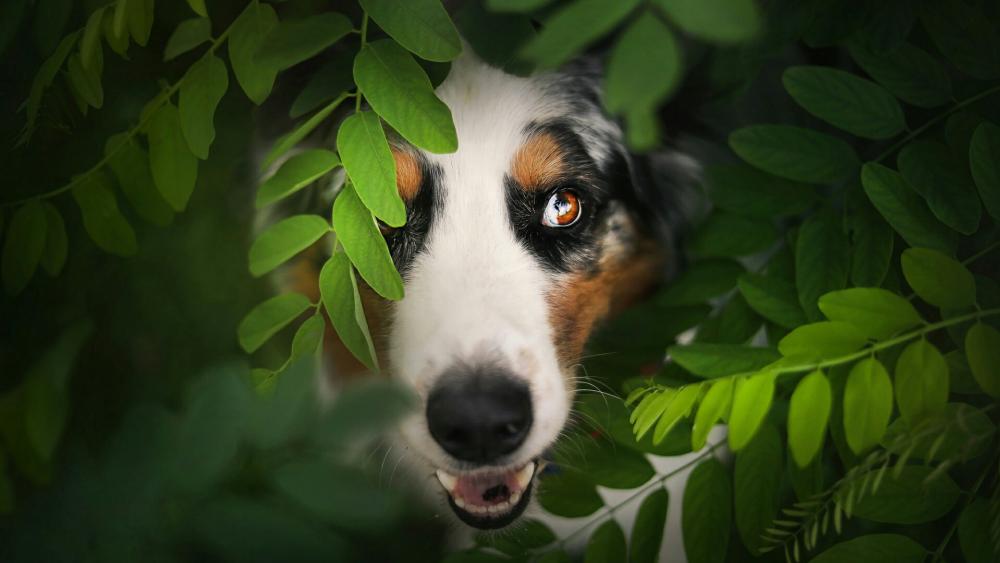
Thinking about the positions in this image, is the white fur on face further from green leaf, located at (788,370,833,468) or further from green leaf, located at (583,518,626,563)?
green leaf, located at (788,370,833,468)

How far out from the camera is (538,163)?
5.38ft

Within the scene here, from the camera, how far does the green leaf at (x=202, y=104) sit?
117 centimetres

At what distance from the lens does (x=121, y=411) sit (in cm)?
98

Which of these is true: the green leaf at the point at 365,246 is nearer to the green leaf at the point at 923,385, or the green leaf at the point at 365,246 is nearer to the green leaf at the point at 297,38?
the green leaf at the point at 297,38

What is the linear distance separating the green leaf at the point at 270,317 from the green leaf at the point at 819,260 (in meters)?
0.88

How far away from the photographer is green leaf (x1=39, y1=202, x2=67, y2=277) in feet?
3.89

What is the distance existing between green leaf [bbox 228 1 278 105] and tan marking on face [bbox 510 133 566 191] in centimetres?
60

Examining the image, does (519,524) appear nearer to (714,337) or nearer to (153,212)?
(714,337)

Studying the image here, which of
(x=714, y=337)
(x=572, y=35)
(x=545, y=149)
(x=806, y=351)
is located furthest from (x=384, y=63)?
(x=714, y=337)

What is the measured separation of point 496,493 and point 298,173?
0.80 m

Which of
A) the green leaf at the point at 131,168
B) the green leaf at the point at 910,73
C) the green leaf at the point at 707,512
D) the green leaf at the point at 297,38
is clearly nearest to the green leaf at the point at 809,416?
the green leaf at the point at 707,512

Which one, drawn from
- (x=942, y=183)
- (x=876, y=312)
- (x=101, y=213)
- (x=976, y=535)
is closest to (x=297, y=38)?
(x=101, y=213)

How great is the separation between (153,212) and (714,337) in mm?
1116

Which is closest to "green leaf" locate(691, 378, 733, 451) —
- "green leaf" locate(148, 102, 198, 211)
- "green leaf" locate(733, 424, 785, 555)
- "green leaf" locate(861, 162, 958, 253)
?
"green leaf" locate(733, 424, 785, 555)
